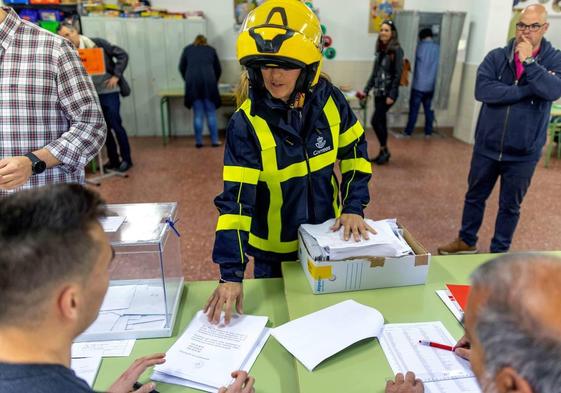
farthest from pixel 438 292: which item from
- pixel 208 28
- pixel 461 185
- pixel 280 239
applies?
pixel 208 28

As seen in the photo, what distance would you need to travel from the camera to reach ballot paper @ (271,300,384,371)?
1.08 metres

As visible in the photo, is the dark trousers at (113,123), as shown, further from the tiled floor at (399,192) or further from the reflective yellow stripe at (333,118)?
the reflective yellow stripe at (333,118)

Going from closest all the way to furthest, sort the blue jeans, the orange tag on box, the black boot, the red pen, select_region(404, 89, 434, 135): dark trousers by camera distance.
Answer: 1. the red pen
2. the orange tag on box
3. the black boot
4. the blue jeans
5. select_region(404, 89, 434, 135): dark trousers

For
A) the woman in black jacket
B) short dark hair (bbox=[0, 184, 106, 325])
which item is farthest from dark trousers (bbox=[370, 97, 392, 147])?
short dark hair (bbox=[0, 184, 106, 325])

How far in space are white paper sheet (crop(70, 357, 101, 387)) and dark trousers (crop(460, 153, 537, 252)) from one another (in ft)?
8.00

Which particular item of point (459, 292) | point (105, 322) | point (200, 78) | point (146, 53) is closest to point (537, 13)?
point (459, 292)

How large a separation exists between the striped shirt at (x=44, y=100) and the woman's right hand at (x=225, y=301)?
0.78m

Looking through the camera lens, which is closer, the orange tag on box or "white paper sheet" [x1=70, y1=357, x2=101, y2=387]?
"white paper sheet" [x1=70, y1=357, x2=101, y2=387]

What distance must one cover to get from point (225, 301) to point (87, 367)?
1.26ft

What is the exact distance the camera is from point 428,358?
1083 mm

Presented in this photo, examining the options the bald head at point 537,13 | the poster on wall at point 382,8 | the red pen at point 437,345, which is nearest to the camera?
the red pen at point 437,345

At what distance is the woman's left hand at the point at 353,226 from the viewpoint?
1.36 m

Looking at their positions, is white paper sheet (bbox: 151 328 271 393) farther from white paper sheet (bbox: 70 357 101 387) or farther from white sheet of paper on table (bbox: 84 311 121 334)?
white sheet of paper on table (bbox: 84 311 121 334)

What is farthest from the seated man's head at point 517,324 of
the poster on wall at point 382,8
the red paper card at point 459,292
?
the poster on wall at point 382,8
